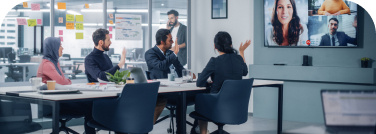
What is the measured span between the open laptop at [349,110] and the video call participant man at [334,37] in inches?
154

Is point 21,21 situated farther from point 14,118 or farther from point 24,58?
point 14,118

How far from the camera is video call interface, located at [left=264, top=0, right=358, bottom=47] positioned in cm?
529

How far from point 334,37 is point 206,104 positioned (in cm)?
245

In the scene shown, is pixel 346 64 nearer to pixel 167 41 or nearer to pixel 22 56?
pixel 167 41

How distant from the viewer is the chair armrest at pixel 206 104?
383 centimetres

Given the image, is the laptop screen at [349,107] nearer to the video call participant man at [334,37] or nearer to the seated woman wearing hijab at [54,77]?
the seated woman wearing hijab at [54,77]

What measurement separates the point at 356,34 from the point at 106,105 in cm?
355

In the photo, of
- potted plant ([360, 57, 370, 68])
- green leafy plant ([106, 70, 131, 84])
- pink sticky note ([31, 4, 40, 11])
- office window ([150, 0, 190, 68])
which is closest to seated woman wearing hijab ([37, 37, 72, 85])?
green leafy plant ([106, 70, 131, 84])

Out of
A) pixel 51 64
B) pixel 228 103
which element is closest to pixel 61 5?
pixel 51 64

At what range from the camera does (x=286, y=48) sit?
5.93 metres

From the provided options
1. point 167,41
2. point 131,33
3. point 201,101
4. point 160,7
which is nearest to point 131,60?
point 131,33

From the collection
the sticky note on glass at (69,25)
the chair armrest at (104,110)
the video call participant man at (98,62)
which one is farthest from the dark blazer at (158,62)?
the chair armrest at (104,110)

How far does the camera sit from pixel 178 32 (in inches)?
275

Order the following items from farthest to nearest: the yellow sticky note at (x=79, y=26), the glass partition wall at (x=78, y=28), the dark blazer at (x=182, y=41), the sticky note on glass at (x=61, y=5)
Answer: the dark blazer at (x=182, y=41) → the yellow sticky note at (x=79, y=26) → the sticky note on glass at (x=61, y=5) → the glass partition wall at (x=78, y=28)
